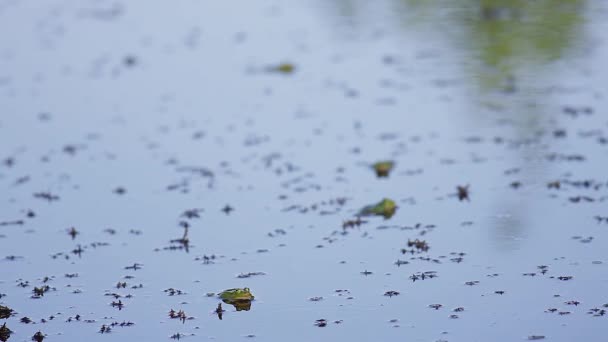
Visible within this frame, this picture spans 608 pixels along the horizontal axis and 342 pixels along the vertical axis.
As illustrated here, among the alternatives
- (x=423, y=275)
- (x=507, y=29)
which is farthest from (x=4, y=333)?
(x=507, y=29)

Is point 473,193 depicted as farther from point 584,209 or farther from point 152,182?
point 152,182

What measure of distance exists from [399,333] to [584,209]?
2.57 meters

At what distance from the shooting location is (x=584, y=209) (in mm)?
8141

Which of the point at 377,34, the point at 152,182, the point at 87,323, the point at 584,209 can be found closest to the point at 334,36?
the point at 377,34

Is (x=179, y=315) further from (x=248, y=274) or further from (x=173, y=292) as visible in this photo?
(x=248, y=274)

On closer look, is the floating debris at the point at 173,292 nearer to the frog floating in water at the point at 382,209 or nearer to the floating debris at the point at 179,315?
the floating debris at the point at 179,315

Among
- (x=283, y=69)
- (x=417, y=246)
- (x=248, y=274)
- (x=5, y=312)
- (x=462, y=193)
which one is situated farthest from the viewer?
(x=283, y=69)

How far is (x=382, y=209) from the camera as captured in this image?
329 inches

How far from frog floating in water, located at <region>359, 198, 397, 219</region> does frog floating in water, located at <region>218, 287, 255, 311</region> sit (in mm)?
1754

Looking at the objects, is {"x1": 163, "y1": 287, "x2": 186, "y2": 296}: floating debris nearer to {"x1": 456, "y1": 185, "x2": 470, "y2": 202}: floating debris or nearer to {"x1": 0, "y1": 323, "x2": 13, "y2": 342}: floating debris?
{"x1": 0, "y1": 323, "x2": 13, "y2": 342}: floating debris

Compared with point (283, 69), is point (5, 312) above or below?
below

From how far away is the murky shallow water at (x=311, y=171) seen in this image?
6742 mm

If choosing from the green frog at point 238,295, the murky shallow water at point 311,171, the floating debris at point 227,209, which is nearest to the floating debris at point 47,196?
the murky shallow water at point 311,171

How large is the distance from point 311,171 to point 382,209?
1.29 metres
